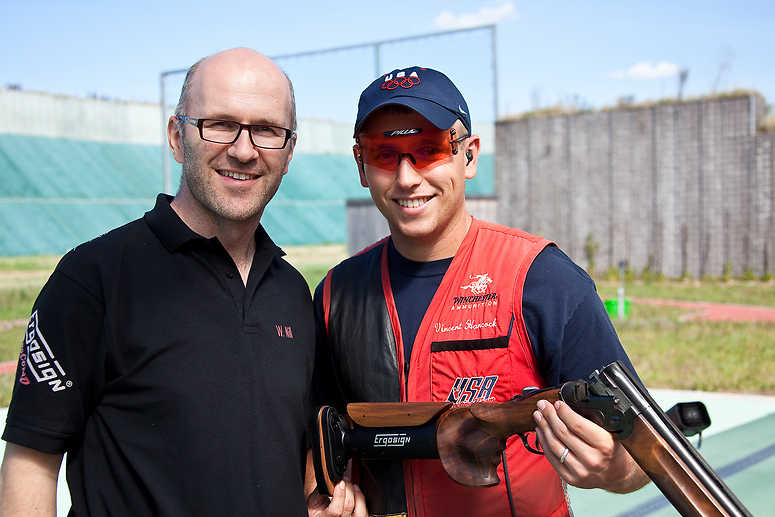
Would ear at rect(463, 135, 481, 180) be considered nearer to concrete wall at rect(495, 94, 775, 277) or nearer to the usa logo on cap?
the usa logo on cap

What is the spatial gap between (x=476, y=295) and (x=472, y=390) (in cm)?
29

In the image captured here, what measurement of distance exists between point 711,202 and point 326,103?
380 inches

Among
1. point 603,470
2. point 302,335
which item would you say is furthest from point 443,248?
point 603,470

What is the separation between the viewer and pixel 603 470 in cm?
194

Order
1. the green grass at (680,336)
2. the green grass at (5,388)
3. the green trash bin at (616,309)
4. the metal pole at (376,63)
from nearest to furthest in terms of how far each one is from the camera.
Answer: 1. the green grass at (5,388)
2. the green grass at (680,336)
3. the green trash bin at (616,309)
4. the metal pole at (376,63)

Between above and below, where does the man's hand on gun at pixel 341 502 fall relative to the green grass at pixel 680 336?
above

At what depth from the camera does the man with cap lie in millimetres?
2191

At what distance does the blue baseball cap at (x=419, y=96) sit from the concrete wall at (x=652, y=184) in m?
17.5

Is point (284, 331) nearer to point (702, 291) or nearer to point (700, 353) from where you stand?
point (700, 353)

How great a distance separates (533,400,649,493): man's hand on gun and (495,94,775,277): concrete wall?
703 inches

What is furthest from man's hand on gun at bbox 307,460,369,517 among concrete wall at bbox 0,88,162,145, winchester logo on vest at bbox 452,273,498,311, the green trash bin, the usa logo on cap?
concrete wall at bbox 0,88,162,145

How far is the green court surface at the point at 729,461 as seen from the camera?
448 cm

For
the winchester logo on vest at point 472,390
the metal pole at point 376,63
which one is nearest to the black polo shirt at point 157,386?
the winchester logo on vest at point 472,390

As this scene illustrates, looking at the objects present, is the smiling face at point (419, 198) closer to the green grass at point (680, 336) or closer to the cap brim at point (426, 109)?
the cap brim at point (426, 109)
